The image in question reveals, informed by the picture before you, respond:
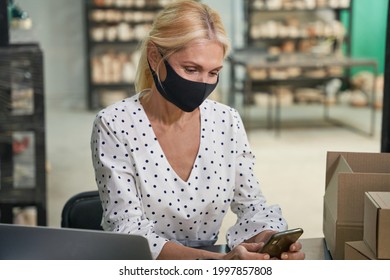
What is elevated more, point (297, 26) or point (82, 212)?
point (297, 26)

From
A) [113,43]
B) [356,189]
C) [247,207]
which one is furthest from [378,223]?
[113,43]

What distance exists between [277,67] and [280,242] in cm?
261

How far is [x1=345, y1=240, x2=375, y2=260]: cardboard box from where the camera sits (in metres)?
1.63

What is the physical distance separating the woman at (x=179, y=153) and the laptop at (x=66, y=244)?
1.37 feet

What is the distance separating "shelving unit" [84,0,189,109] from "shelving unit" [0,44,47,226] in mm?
337

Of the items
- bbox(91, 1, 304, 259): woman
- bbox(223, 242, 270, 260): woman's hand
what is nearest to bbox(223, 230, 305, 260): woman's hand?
bbox(223, 242, 270, 260): woman's hand

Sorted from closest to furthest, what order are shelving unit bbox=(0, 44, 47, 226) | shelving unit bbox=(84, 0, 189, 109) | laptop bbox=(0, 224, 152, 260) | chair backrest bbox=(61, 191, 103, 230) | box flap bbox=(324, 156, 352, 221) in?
laptop bbox=(0, 224, 152, 260) → box flap bbox=(324, 156, 352, 221) → chair backrest bbox=(61, 191, 103, 230) → shelving unit bbox=(0, 44, 47, 226) → shelving unit bbox=(84, 0, 189, 109)

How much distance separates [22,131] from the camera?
137 inches

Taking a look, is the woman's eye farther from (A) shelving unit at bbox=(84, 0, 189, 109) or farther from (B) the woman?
(A) shelving unit at bbox=(84, 0, 189, 109)

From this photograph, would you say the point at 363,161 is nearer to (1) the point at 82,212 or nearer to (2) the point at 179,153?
(2) the point at 179,153

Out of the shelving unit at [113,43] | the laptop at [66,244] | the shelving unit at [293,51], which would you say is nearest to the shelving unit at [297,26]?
Answer: the shelving unit at [293,51]

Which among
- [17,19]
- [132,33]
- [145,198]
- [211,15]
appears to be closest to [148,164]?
[145,198]

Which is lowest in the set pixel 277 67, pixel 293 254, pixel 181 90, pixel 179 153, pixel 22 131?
pixel 22 131
